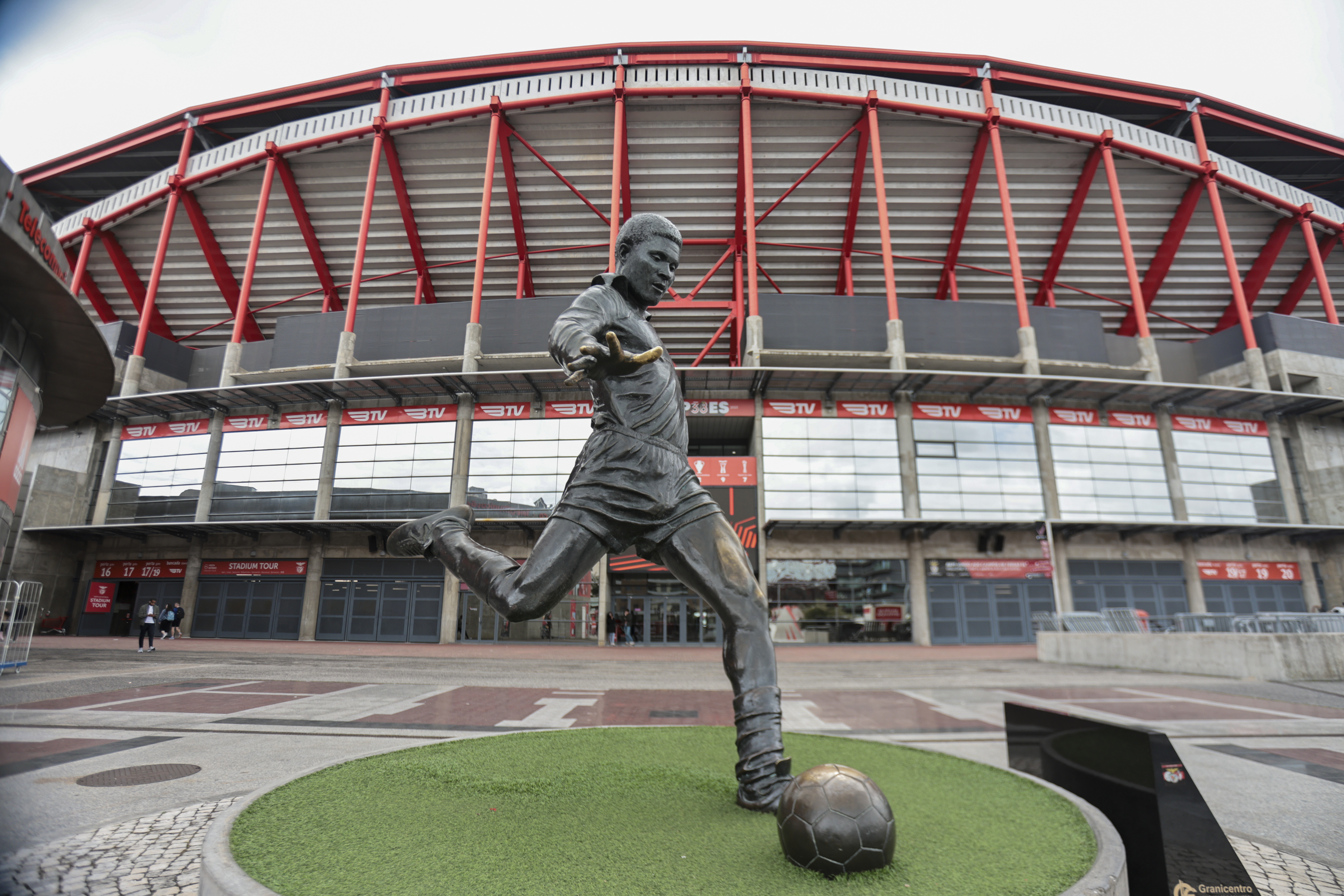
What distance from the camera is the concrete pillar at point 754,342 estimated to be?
24547mm

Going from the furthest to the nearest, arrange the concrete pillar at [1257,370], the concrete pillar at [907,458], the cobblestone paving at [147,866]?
the concrete pillar at [1257,370]
the concrete pillar at [907,458]
the cobblestone paving at [147,866]

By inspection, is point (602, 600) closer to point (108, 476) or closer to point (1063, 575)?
point (1063, 575)

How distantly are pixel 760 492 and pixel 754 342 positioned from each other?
5.86m

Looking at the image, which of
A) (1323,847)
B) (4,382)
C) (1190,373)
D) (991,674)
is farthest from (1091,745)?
(1190,373)

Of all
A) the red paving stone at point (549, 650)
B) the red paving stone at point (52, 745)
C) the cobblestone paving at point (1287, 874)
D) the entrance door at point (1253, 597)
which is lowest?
the red paving stone at point (549, 650)

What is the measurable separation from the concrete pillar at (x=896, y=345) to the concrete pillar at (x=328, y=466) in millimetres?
22806

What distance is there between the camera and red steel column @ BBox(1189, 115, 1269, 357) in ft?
90.8

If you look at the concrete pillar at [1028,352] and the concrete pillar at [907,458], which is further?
the concrete pillar at [1028,352]

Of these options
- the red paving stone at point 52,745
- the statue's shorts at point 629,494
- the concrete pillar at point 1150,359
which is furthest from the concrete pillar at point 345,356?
the concrete pillar at point 1150,359

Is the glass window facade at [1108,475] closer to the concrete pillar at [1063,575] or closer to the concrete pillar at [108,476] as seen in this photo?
the concrete pillar at [1063,575]

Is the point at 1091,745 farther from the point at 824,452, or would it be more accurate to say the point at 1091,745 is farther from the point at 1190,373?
the point at 1190,373

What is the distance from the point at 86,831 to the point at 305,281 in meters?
36.0

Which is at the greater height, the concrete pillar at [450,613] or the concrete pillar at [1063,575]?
the concrete pillar at [1063,575]

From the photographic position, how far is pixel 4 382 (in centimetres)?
513
